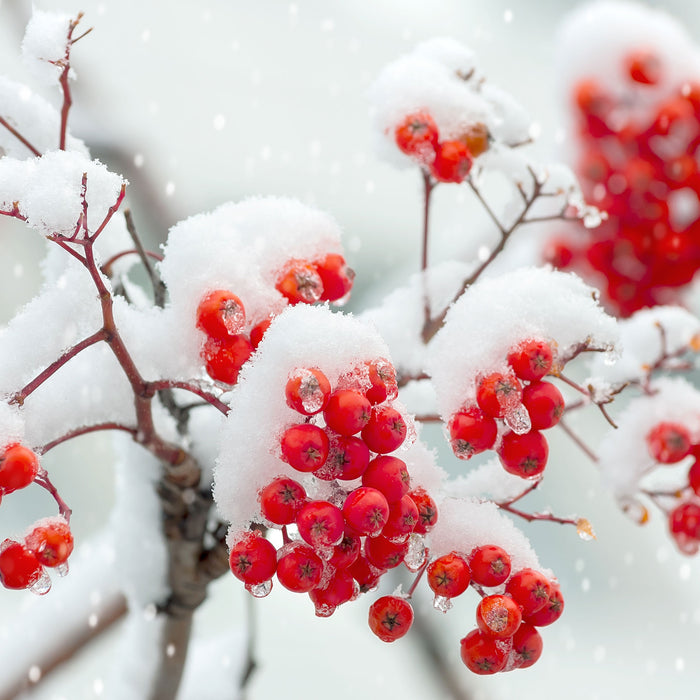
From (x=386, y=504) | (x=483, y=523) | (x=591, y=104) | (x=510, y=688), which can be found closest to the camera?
(x=386, y=504)

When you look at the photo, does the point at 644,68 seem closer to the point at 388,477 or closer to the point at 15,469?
the point at 388,477

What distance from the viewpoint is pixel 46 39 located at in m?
0.66

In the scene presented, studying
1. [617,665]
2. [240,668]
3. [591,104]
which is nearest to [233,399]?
[240,668]

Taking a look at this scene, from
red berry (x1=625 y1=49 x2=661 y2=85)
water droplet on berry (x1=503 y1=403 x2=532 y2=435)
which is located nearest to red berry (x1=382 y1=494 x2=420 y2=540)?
water droplet on berry (x1=503 y1=403 x2=532 y2=435)

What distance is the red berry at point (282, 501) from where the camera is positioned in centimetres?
51

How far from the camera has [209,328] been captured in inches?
22.4

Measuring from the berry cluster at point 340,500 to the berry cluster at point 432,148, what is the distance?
0.32 meters

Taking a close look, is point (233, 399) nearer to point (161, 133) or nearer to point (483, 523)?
point (483, 523)

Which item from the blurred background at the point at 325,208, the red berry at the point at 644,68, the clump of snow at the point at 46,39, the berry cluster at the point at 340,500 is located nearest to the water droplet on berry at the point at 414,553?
the berry cluster at the point at 340,500

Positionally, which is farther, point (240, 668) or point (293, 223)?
point (240, 668)

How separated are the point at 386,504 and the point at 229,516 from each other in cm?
12

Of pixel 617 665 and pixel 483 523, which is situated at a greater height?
pixel 483 523

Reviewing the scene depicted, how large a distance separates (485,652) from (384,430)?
203 mm

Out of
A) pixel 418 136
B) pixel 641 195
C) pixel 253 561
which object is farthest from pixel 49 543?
pixel 641 195
